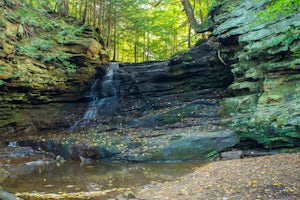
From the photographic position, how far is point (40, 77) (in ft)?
52.9

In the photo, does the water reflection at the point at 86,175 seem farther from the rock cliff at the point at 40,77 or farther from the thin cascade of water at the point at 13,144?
the rock cliff at the point at 40,77

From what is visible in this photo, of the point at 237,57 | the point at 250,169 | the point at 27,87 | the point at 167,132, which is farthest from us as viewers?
the point at 27,87

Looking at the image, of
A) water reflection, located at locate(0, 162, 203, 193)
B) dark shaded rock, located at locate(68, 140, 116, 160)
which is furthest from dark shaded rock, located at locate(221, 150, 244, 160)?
dark shaded rock, located at locate(68, 140, 116, 160)

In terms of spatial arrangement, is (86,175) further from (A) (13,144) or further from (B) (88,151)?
(A) (13,144)

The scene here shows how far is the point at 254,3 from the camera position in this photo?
14562mm

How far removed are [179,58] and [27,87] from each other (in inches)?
370

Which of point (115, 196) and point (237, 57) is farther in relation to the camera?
point (237, 57)

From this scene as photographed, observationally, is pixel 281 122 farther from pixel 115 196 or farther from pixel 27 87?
pixel 27 87

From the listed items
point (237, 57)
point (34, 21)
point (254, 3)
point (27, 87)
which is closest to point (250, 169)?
point (237, 57)

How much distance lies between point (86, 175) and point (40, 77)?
907cm

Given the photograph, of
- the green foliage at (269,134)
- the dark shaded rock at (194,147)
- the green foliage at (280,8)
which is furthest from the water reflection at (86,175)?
the green foliage at (280,8)

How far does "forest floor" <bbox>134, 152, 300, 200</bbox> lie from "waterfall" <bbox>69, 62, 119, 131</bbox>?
1006 cm

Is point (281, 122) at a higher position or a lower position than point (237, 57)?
lower

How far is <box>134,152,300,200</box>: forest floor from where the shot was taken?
5.40 m
